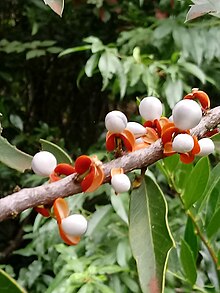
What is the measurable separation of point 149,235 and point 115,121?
0.08m

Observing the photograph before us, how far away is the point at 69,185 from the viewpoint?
1.06ft

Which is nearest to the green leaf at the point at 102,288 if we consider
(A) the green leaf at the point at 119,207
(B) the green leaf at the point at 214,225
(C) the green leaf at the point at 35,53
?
(A) the green leaf at the point at 119,207

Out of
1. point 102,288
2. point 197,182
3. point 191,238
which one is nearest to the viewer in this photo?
point 197,182

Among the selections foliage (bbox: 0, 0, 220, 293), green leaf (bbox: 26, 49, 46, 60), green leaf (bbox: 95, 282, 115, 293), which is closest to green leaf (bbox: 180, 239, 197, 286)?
foliage (bbox: 0, 0, 220, 293)

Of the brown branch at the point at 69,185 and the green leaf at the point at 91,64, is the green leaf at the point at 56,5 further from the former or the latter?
the green leaf at the point at 91,64

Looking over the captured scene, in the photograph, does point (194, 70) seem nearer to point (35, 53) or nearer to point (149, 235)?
point (35, 53)

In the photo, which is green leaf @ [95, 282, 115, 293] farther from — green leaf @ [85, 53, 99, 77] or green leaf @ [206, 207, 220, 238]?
green leaf @ [85, 53, 99, 77]

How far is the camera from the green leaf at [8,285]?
1.00 ft

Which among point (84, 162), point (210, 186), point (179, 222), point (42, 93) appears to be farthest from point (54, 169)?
point (42, 93)

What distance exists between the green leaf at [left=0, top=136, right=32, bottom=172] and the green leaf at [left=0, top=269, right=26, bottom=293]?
0.31 feet

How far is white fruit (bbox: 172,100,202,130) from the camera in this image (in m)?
0.33

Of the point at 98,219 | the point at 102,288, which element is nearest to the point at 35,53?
the point at 98,219

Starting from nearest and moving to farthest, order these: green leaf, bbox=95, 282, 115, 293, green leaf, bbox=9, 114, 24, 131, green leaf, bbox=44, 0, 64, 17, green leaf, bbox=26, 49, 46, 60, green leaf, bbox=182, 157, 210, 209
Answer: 1. green leaf, bbox=44, 0, 64, 17
2. green leaf, bbox=182, 157, 210, 209
3. green leaf, bbox=95, 282, 115, 293
4. green leaf, bbox=26, 49, 46, 60
5. green leaf, bbox=9, 114, 24, 131

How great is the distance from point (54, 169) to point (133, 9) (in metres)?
1.13
